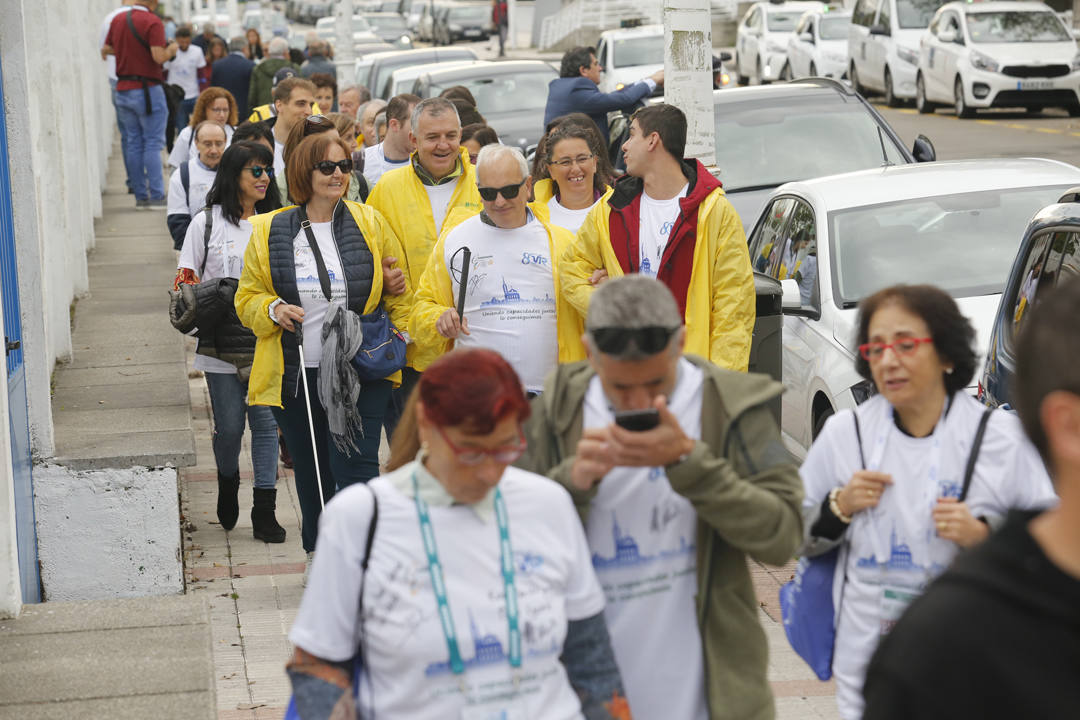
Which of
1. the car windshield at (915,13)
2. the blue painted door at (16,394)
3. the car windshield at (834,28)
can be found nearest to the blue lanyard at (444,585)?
the blue painted door at (16,394)

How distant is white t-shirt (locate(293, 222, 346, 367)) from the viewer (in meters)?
6.51

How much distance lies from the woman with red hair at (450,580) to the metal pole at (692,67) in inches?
266

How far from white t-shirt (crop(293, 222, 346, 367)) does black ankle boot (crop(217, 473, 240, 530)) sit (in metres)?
1.68

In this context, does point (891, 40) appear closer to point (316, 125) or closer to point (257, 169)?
point (257, 169)

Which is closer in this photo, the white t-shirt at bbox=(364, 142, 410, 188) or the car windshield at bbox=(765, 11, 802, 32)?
the white t-shirt at bbox=(364, 142, 410, 188)

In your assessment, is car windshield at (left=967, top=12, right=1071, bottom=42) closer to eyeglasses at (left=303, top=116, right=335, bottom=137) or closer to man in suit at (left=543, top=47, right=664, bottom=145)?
man in suit at (left=543, top=47, right=664, bottom=145)

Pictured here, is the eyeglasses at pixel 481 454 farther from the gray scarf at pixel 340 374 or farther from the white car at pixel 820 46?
the white car at pixel 820 46

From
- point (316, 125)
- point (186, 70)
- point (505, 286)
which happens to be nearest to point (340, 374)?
point (505, 286)

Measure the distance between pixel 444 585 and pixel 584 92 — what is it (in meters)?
9.90

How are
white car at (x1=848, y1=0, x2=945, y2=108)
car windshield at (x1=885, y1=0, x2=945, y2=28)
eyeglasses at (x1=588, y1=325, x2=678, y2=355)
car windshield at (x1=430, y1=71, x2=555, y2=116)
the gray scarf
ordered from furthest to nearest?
car windshield at (x1=885, y1=0, x2=945, y2=28), white car at (x1=848, y1=0, x2=945, y2=108), car windshield at (x1=430, y1=71, x2=555, y2=116), the gray scarf, eyeglasses at (x1=588, y1=325, x2=678, y2=355)

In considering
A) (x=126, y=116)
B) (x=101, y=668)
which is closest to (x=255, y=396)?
(x=101, y=668)

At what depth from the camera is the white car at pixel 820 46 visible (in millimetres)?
32500

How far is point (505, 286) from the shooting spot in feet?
20.2

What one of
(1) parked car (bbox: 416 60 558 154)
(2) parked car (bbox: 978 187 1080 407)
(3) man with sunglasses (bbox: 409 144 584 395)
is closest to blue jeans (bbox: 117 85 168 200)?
(1) parked car (bbox: 416 60 558 154)
